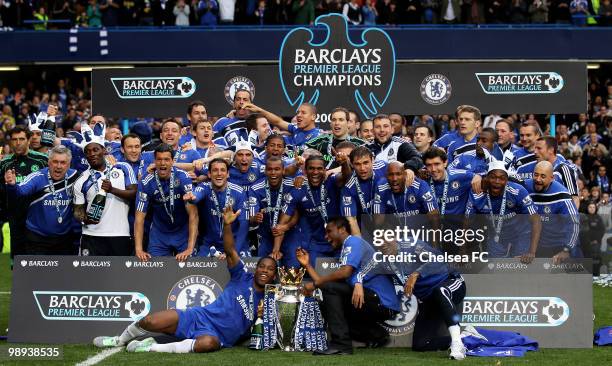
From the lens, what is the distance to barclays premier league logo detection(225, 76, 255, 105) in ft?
47.7

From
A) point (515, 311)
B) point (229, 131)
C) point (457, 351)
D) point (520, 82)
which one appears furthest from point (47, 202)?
point (520, 82)

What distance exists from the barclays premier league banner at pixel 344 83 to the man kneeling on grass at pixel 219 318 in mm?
4037

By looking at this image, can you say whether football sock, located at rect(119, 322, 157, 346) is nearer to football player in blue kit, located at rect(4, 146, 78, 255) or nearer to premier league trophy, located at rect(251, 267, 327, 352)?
premier league trophy, located at rect(251, 267, 327, 352)

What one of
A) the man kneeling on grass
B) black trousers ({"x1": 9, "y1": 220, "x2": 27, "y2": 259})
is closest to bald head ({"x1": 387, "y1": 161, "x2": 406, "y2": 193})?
the man kneeling on grass

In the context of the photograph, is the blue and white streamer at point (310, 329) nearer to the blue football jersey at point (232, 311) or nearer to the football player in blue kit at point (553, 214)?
the blue football jersey at point (232, 311)

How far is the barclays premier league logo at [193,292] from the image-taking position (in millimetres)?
11172

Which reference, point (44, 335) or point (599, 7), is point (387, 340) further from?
point (599, 7)

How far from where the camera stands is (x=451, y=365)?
31.8ft

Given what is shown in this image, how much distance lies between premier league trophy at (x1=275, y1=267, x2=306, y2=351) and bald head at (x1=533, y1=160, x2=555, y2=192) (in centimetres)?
272

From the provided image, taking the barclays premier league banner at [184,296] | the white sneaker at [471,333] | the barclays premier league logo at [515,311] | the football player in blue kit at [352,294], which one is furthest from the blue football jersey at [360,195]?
the white sneaker at [471,333]

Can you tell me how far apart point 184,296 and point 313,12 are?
17826mm

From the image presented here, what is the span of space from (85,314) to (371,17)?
688 inches

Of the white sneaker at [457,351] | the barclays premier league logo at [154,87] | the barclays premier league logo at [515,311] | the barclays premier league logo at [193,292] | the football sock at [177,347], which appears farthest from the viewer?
the barclays premier league logo at [154,87]

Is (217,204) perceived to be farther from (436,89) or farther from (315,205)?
(436,89)
